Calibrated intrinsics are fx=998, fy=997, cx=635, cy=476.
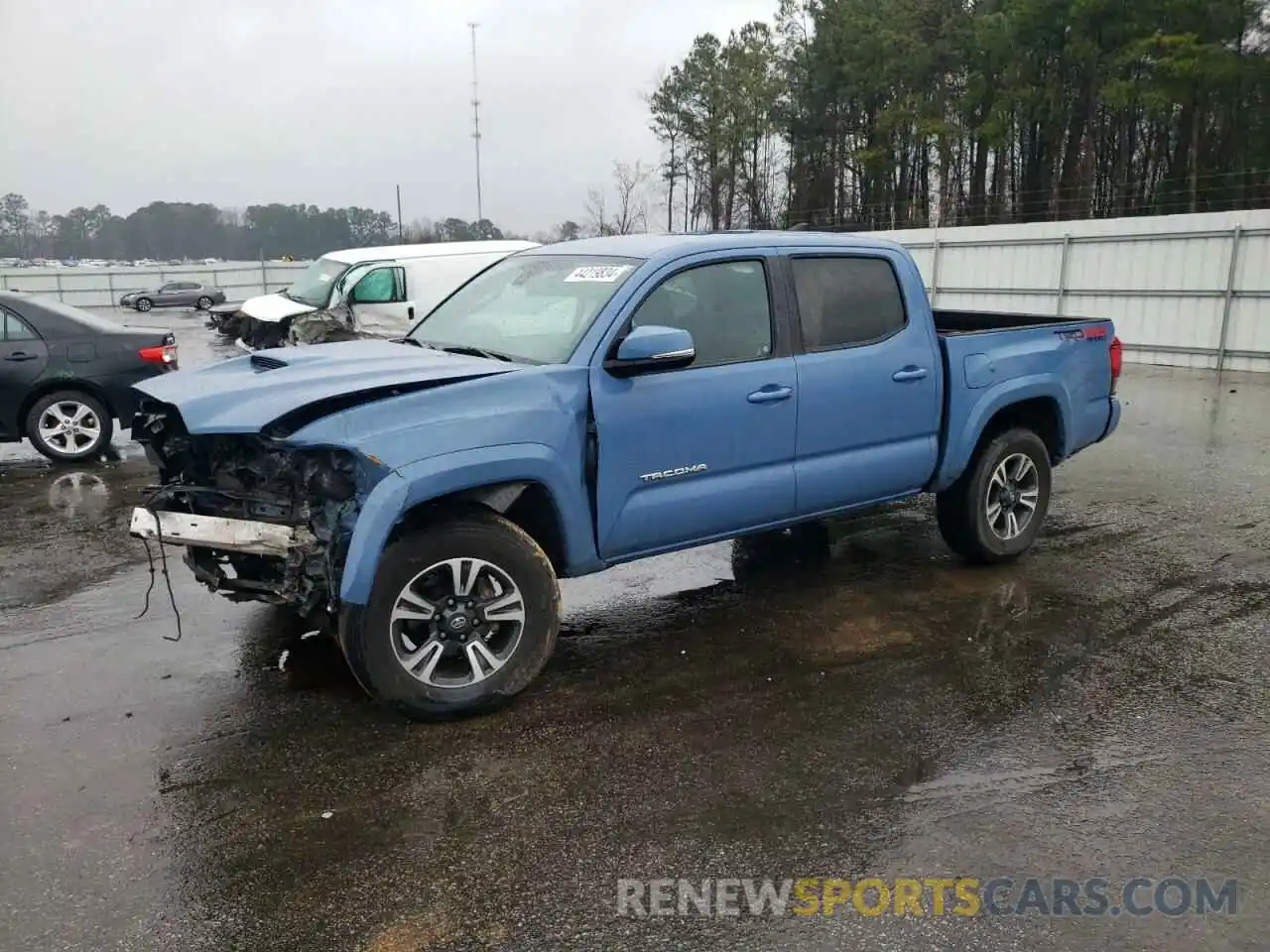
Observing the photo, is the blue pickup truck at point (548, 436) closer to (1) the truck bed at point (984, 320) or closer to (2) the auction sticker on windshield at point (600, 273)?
(2) the auction sticker on windshield at point (600, 273)

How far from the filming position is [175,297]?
128 ft

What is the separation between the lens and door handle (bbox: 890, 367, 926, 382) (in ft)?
17.4

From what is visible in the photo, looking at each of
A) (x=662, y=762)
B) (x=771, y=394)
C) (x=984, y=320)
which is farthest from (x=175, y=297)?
(x=662, y=762)

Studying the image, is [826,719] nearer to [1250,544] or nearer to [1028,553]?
[1028,553]

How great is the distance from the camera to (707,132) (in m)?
50.0

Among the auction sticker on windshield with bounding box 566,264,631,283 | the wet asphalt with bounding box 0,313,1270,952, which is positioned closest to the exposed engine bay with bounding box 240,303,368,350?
the wet asphalt with bounding box 0,313,1270,952

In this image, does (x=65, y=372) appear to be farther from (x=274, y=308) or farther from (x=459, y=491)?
(x=274, y=308)

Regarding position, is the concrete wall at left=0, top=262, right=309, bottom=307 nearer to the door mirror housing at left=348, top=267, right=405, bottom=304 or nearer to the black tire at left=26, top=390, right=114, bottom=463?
the door mirror housing at left=348, top=267, right=405, bottom=304

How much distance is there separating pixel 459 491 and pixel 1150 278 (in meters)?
15.7

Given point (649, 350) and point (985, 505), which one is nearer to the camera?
point (649, 350)

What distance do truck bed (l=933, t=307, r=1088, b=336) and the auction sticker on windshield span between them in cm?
270

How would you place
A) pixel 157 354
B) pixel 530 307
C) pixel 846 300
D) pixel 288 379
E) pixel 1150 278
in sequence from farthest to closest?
pixel 1150 278, pixel 157 354, pixel 846 300, pixel 530 307, pixel 288 379

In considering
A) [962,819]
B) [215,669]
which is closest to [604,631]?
[215,669]

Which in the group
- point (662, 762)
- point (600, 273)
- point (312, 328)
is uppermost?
point (600, 273)
